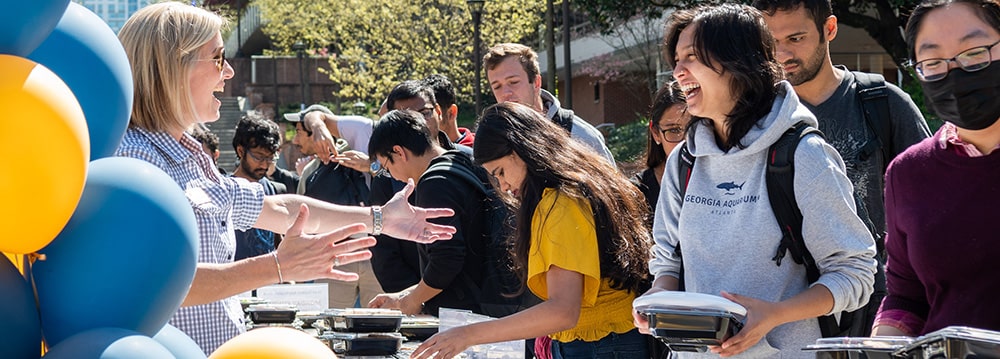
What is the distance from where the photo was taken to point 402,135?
6.07 m

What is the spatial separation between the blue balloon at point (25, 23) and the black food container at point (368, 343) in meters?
2.17

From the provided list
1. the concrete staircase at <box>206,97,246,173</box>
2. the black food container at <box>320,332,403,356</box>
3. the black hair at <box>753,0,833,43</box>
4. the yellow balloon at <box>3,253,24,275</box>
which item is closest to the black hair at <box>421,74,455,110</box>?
the black food container at <box>320,332,403,356</box>

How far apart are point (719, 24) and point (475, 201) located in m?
2.56

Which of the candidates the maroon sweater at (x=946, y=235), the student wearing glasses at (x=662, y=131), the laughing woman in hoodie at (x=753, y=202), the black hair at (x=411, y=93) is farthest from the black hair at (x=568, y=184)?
the black hair at (x=411, y=93)

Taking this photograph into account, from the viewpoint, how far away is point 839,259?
301cm

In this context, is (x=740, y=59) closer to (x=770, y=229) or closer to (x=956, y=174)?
(x=770, y=229)

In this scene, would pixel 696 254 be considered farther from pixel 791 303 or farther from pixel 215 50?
pixel 215 50

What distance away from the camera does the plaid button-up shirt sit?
11.4ft

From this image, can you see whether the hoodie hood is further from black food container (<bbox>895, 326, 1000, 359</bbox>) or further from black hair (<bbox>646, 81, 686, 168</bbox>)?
black hair (<bbox>646, 81, 686, 168</bbox>)

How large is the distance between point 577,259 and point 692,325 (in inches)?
47.2

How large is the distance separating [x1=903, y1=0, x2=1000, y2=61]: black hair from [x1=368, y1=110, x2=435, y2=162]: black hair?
3.56 meters

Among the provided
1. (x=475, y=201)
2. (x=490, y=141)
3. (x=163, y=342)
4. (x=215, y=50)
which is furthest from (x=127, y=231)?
(x=475, y=201)

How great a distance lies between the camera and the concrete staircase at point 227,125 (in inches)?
1449

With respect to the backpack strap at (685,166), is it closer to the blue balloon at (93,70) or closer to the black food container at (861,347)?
the black food container at (861,347)
